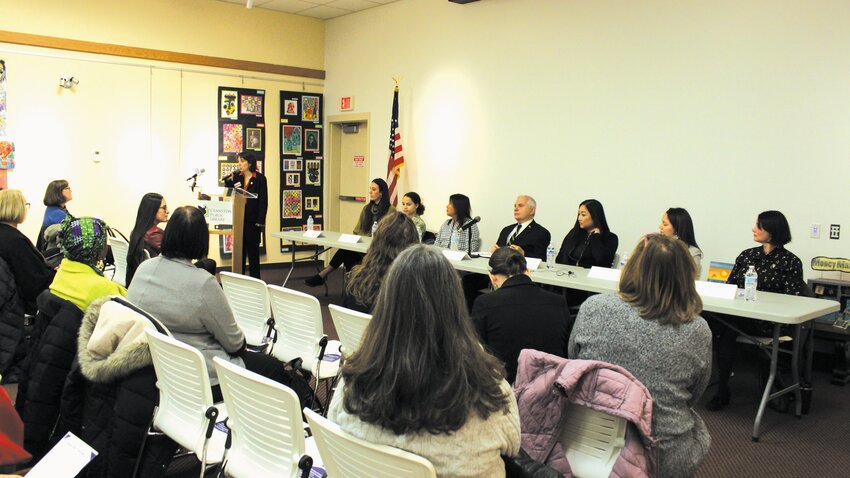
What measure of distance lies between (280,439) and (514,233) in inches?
170

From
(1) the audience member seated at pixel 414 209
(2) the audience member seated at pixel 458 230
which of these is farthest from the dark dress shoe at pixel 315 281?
(2) the audience member seated at pixel 458 230

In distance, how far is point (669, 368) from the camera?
2221 millimetres

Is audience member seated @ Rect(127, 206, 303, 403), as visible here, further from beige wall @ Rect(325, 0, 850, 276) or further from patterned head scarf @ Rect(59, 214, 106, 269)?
beige wall @ Rect(325, 0, 850, 276)

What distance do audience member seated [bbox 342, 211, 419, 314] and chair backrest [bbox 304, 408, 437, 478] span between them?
1.68 meters

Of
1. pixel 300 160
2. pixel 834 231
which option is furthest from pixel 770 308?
pixel 300 160

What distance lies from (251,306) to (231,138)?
5598mm

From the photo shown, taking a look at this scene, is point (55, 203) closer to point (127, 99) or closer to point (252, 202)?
point (252, 202)

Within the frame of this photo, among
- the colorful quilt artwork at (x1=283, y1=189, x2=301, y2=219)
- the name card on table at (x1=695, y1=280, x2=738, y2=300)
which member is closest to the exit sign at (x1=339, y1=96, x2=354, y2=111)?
the colorful quilt artwork at (x1=283, y1=189, x2=301, y2=219)

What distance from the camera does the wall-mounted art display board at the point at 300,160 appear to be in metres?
9.34

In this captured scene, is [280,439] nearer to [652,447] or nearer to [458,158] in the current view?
[652,447]

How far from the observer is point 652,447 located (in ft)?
6.95

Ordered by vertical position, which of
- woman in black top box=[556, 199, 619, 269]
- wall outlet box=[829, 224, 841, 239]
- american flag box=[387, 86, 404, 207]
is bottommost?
woman in black top box=[556, 199, 619, 269]

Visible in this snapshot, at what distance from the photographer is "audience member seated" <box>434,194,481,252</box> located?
646 cm

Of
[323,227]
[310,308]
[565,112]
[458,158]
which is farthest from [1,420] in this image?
[323,227]
